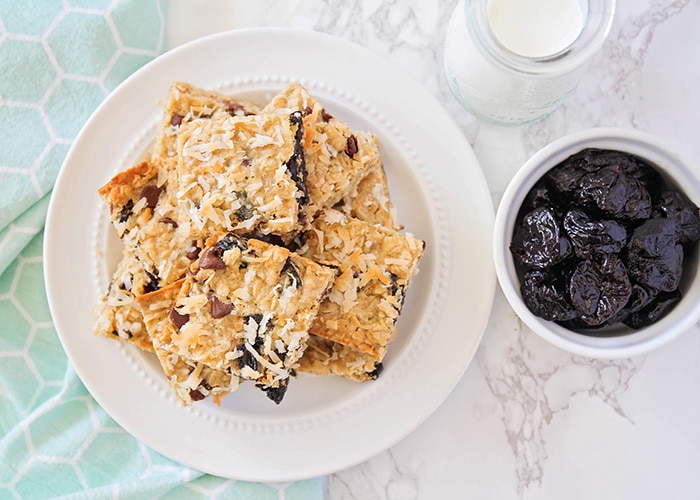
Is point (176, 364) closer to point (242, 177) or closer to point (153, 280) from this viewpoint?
point (153, 280)

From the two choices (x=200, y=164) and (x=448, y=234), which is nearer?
(x=200, y=164)

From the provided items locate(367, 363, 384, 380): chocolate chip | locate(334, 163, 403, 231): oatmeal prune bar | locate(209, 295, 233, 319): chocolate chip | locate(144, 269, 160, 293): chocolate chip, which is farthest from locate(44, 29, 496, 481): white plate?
locate(209, 295, 233, 319): chocolate chip

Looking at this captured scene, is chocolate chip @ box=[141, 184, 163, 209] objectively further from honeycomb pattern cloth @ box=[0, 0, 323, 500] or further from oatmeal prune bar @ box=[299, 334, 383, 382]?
oatmeal prune bar @ box=[299, 334, 383, 382]

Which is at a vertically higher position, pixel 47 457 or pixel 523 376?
pixel 523 376

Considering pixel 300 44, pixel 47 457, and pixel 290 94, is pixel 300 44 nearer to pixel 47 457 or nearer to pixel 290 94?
pixel 290 94

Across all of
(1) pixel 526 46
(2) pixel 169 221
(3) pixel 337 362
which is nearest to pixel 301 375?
(3) pixel 337 362

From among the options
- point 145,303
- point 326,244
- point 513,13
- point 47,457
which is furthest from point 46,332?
point 513,13
